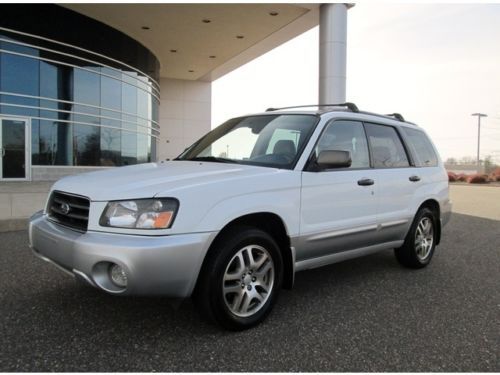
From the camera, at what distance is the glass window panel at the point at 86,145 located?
1705 centimetres

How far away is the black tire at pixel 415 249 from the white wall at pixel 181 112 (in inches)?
1031

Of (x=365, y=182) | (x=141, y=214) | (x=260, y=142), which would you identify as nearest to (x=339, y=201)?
(x=365, y=182)

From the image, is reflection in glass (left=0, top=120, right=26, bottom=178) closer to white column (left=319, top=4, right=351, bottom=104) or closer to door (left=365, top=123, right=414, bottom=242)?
white column (left=319, top=4, right=351, bottom=104)

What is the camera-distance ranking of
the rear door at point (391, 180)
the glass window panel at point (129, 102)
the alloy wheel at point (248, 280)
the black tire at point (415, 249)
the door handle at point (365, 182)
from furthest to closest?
the glass window panel at point (129, 102) < the black tire at point (415, 249) < the rear door at point (391, 180) < the door handle at point (365, 182) < the alloy wheel at point (248, 280)

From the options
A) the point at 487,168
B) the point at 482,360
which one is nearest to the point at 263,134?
the point at 482,360

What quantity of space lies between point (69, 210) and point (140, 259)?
86 cm

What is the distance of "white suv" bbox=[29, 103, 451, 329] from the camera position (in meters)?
2.76

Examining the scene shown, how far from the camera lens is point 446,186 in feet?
18.2

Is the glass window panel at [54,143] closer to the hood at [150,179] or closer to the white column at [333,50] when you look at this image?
the white column at [333,50]

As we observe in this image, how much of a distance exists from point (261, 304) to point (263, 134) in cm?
164

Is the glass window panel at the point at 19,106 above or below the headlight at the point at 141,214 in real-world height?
above

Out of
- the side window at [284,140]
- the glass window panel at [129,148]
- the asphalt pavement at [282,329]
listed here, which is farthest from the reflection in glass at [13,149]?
the side window at [284,140]

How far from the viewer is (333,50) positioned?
15234 millimetres

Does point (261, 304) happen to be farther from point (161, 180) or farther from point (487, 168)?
point (487, 168)
